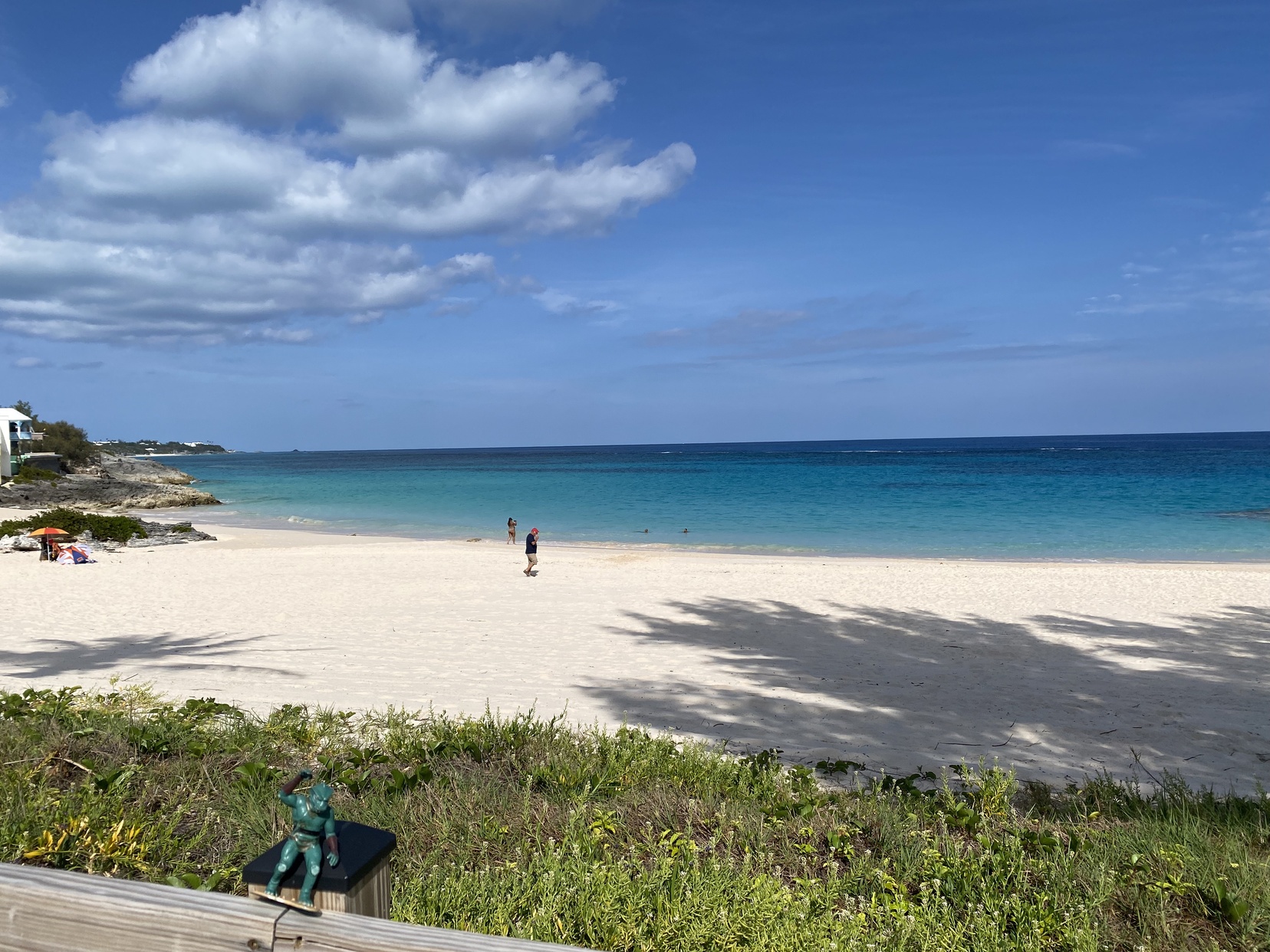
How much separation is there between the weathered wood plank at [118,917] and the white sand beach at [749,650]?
589 cm

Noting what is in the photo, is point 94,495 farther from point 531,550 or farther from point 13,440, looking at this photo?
point 531,550

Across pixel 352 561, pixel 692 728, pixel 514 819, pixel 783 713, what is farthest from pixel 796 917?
pixel 352 561

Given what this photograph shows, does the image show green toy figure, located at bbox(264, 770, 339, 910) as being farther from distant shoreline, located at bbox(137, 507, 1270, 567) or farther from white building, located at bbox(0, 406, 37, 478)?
white building, located at bbox(0, 406, 37, 478)

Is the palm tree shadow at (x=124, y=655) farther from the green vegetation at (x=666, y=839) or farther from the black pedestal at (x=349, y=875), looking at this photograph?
the black pedestal at (x=349, y=875)

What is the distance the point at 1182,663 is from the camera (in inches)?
416

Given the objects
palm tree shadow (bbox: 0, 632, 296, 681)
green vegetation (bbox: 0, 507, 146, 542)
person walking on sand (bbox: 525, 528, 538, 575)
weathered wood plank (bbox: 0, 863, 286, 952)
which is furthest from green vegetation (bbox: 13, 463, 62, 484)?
weathered wood plank (bbox: 0, 863, 286, 952)

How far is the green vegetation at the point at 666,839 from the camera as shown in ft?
11.4

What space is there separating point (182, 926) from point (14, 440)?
A: 76.8 meters

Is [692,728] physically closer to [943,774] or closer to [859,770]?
[859,770]

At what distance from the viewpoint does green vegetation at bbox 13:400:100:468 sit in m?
70.9

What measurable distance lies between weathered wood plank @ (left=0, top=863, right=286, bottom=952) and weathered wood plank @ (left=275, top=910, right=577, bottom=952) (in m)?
0.05

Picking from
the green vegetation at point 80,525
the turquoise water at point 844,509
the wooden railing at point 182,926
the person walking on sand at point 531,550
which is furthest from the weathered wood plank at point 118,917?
the green vegetation at point 80,525

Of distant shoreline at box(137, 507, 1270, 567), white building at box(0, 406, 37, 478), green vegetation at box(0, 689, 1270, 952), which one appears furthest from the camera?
white building at box(0, 406, 37, 478)

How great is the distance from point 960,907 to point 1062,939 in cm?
48
